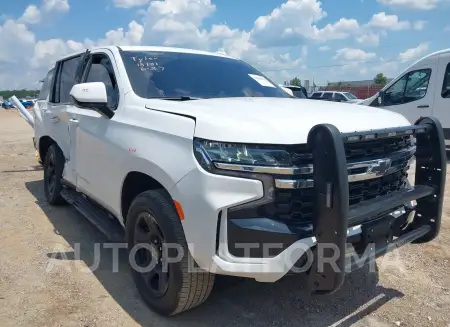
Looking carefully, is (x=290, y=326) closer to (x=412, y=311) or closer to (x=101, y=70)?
(x=412, y=311)

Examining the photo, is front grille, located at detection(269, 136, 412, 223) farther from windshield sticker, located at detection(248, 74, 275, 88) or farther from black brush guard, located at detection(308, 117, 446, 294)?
windshield sticker, located at detection(248, 74, 275, 88)

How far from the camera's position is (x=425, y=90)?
382 inches

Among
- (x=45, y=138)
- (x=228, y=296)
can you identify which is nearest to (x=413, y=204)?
(x=228, y=296)

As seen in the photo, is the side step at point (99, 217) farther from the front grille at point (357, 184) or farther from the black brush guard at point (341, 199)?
the black brush guard at point (341, 199)

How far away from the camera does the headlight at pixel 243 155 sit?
2.37 metres

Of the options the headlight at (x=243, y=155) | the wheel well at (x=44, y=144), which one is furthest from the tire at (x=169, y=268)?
the wheel well at (x=44, y=144)

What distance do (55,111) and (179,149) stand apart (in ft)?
10.1

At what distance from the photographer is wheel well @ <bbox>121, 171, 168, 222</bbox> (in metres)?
3.10

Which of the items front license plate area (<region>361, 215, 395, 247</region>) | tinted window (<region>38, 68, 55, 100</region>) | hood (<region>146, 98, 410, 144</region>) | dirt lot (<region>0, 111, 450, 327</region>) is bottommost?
dirt lot (<region>0, 111, 450, 327</region>)

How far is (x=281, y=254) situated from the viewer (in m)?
2.37

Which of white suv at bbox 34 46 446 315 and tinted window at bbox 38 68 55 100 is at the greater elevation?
tinted window at bbox 38 68 55 100

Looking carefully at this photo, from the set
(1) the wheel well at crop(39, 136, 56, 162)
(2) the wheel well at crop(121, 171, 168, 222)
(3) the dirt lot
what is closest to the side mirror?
(2) the wheel well at crop(121, 171, 168, 222)

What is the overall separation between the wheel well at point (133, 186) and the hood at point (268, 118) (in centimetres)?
51

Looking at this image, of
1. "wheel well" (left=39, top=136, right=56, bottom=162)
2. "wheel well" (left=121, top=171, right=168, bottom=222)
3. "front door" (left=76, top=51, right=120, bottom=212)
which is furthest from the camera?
"wheel well" (left=39, top=136, right=56, bottom=162)
